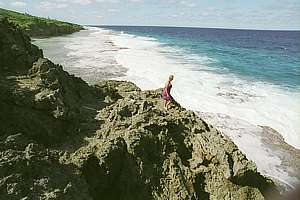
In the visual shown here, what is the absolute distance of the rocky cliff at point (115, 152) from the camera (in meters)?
6.72

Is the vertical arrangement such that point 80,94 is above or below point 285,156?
above

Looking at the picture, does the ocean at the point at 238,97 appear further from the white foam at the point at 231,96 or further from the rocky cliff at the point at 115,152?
the rocky cliff at the point at 115,152

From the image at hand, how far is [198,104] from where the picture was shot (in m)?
19.3

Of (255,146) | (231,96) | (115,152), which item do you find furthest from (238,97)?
(115,152)

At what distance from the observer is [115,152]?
300 inches

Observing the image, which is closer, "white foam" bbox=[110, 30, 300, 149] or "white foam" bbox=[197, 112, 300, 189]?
"white foam" bbox=[197, 112, 300, 189]

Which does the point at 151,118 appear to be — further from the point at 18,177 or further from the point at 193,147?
the point at 18,177

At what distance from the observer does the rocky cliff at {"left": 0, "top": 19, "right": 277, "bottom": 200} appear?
6719 millimetres

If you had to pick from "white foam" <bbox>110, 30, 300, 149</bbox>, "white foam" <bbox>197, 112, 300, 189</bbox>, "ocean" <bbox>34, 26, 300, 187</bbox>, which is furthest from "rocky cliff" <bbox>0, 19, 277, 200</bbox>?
"white foam" <bbox>110, 30, 300, 149</bbox>

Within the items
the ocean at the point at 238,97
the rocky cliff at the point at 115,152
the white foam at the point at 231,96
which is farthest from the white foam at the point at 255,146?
the rocky cliff at the point at 115,152

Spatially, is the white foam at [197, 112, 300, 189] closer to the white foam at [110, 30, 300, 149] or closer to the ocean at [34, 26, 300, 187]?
the ocean at [34, 26, 300, 187]

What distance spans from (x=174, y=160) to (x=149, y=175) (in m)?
0.61

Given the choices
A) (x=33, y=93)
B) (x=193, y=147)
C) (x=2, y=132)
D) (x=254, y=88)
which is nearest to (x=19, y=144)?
(x=2, y=132)

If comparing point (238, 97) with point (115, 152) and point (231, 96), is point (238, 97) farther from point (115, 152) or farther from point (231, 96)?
point (115, 152)
